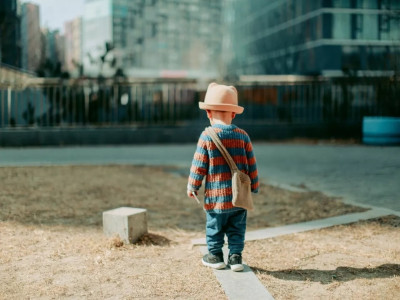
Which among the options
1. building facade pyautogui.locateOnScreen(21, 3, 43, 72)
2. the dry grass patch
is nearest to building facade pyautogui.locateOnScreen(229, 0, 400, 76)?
building facade pyautogui.locateOnScreen(21, 3, 43, 72)

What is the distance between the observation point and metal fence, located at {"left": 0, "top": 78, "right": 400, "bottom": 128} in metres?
13.3

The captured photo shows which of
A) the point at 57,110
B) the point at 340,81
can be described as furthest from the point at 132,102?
the point at 340,81

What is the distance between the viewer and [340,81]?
14.5 meters

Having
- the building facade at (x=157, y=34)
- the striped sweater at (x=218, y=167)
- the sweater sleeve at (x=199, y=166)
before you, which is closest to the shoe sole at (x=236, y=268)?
the striped sweater at (x=218, y=167)

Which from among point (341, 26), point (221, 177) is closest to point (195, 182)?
point (221, 177)

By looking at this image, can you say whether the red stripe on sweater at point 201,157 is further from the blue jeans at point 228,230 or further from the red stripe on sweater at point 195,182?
the blue jeans at point 228,230

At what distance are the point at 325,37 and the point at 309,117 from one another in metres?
38.8

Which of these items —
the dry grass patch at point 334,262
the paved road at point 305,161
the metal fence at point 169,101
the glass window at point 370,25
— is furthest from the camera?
the glass window at point 370,25

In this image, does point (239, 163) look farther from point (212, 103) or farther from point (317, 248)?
point (317, 248)

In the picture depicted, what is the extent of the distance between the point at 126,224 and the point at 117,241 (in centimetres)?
17

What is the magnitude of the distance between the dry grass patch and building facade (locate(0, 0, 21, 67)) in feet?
46.2

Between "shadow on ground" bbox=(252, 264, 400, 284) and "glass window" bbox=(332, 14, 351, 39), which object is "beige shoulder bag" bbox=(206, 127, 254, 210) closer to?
"shadow on ground" bbox=(252, 264, 400, 284)

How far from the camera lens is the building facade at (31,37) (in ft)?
62.4

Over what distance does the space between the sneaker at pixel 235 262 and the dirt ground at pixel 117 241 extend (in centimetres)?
17
